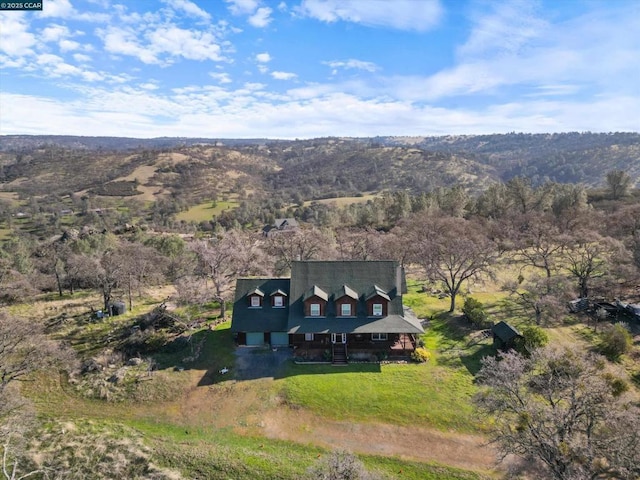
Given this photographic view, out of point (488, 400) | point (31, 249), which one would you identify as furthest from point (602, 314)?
point (31, 249)

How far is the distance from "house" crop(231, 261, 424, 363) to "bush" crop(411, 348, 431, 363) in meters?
0.71

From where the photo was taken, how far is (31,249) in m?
79.8

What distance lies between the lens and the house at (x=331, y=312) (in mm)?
35219

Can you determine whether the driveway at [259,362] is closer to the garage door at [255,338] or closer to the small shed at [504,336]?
the garage door at [255,338]

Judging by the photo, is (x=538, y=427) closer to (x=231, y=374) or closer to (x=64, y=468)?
(x=231, y=374)

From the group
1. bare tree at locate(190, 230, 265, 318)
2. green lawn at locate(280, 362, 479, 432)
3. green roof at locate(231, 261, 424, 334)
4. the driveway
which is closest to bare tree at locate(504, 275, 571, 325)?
green lawn at locate(280, 362, 479, 432)

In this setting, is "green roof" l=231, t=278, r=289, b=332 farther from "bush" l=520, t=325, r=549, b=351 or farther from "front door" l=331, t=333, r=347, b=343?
"bush" l=520, t=325, r=549, b=351

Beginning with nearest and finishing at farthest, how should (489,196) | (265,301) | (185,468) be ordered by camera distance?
(185,468) → (265,301) → (489,196)

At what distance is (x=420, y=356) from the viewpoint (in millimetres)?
34312

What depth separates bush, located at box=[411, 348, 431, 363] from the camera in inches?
1347

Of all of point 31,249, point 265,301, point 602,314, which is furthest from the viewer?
point 31,249

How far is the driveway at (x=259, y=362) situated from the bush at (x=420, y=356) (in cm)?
1166

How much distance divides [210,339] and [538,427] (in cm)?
3004

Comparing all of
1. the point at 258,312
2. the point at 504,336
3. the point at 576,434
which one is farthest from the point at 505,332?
the point at 258,312
